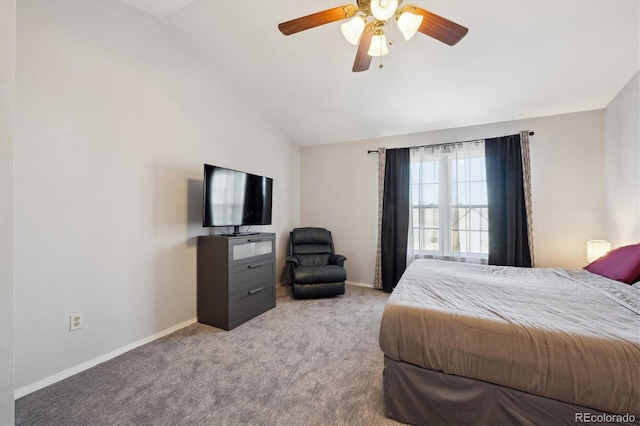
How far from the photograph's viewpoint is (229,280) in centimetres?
258

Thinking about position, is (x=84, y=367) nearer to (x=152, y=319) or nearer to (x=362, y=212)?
(x=152, y=319)

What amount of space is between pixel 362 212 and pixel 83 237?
3502 millimetres

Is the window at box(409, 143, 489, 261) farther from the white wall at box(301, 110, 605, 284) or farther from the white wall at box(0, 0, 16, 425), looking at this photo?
the white wall at box(0, 0, 16, 425)

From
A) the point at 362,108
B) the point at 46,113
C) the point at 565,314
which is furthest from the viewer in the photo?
the point at 362,108

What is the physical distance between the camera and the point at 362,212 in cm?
424

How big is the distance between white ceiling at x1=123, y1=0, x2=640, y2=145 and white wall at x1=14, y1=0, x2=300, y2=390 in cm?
55

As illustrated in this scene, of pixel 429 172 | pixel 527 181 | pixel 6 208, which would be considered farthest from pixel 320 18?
pixel 527 181

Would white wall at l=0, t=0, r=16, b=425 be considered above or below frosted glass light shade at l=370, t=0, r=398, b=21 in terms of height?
below

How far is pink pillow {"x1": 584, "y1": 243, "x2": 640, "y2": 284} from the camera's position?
1.95 metres

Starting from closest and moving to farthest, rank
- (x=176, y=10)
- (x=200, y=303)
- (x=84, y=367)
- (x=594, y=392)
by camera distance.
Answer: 1. (x=594, y=392)
2. (x=84, y=367)
3. (x=176, y=10)
4. (x=200, y=303)

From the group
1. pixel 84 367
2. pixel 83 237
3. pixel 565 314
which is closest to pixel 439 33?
pixel 565 314

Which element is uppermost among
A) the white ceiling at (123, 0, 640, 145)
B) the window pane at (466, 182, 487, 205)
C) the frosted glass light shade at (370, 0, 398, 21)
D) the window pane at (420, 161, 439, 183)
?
the white ceiling at (123, 0, 640, 145)

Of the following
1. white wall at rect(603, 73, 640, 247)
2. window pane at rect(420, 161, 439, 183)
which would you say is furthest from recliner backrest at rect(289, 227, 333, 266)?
white wall at rect(603, 73, 640, 247)

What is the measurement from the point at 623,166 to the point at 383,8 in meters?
3.10
